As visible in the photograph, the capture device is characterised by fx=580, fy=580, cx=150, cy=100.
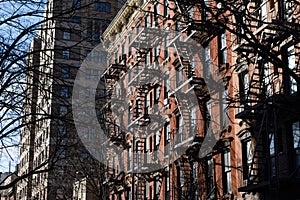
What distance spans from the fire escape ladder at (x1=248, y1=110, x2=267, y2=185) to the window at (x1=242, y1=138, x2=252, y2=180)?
81 centimetres

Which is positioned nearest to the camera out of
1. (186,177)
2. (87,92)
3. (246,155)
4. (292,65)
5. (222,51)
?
(87,92)

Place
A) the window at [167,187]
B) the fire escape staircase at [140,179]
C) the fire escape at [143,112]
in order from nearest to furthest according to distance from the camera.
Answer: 1. the window at [167,187]
2. the fire escape at [143,112]
3. the fire escape staircase at [140,179]

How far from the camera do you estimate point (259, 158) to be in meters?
23.9

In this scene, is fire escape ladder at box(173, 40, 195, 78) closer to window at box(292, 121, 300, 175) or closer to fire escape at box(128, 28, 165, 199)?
fire escape at box(128, 28, 165, 199)

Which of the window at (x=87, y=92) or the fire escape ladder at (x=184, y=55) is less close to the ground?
the fire escape ladder at (x=184, y=55)

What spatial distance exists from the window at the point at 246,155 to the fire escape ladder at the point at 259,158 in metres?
0.81

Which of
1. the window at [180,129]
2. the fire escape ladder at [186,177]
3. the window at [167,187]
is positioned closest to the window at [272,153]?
the fire escape ladder at [186,177]

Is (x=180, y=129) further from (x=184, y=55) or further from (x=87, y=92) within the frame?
(x=87, y=92)

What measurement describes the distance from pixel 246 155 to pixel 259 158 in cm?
220

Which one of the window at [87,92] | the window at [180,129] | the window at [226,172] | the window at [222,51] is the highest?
the window at [222,51]

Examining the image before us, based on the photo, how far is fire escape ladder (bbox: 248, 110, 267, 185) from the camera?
22.7 m

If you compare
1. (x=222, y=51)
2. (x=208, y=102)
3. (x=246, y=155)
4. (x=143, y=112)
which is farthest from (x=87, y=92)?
(x=143, y=112)

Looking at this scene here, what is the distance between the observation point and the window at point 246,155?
25.6 m

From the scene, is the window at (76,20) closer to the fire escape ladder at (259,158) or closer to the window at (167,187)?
the fire escape ladder at (259,158)
